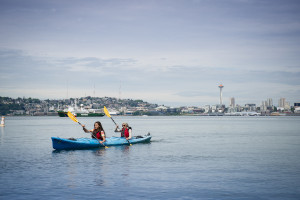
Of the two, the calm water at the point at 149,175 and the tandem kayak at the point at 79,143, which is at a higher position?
the tandem kayak at the point at 79,143

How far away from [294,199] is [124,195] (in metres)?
6.75

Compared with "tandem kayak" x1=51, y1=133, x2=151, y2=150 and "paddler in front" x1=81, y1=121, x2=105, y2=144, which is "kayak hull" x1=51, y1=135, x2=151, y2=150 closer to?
"tandem kayak" x1=51, y1=133, x2=151, y2=150

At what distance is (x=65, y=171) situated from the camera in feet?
64.4

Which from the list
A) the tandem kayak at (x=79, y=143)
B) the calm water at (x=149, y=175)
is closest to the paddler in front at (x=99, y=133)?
the tandem kayak at (x=79, y=143)

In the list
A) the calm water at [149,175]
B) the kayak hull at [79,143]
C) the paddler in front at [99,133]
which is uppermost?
the paddler in front at [99,133]

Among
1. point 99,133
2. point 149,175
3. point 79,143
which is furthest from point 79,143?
point 149,175

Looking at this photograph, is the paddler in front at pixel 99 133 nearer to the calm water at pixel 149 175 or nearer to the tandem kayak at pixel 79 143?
the tandem kayak at pixel 79 143

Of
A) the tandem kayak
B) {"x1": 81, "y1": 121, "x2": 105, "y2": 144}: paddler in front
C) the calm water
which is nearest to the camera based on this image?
the calm water

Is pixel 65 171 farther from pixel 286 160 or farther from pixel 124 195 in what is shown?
pixel 286 160

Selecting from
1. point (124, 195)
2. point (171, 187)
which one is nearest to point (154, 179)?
point (171, 187)

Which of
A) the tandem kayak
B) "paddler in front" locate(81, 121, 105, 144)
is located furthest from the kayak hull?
"paddler in front" locate(81, 121, 105, 144)

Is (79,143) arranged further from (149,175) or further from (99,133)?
(149,175)

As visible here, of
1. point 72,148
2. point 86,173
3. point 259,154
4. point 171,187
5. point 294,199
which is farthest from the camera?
point 72,148

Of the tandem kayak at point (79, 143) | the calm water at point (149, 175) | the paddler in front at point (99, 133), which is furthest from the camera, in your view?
the paddler in front at point (99, 133)
